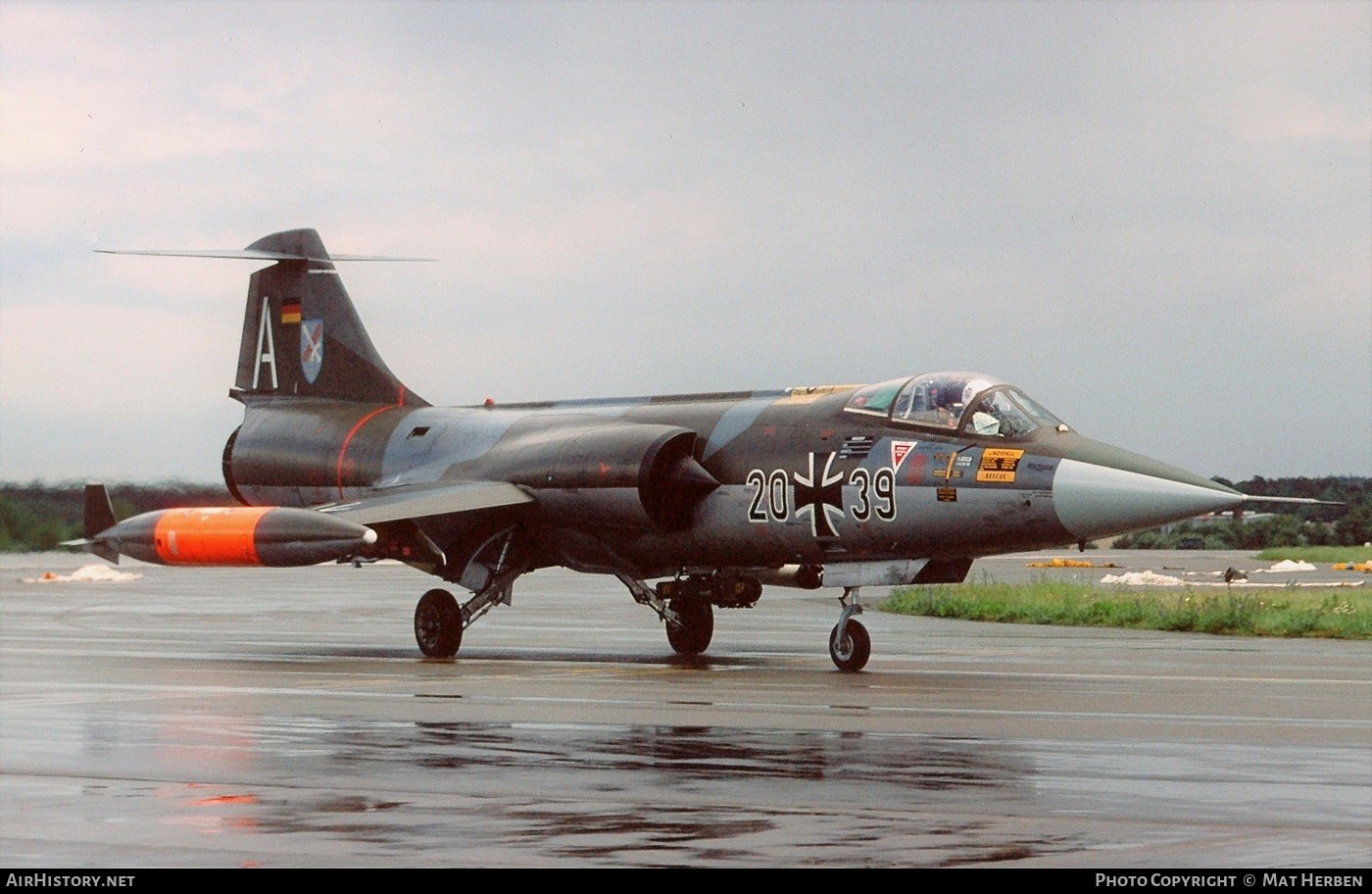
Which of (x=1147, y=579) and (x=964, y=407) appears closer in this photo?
(x=964, y=407)

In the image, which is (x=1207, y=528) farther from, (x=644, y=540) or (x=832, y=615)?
(x=644, y=540)

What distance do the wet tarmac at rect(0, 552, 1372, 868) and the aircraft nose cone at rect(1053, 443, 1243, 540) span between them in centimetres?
150

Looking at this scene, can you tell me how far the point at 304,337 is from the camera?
29.1m

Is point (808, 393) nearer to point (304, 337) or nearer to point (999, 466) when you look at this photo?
point (999, 466)

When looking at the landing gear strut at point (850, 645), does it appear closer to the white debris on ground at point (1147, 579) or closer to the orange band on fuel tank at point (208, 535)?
the orange band on fuel tank at point (208, 535)

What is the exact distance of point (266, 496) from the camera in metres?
27.8

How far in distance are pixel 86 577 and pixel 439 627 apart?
29.7m

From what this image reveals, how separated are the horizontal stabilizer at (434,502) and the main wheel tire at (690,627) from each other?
7.32 ft

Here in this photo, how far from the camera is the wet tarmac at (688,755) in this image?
874 cm

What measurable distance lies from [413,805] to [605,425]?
14063 mm

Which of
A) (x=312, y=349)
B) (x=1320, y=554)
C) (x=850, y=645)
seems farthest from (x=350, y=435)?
(x=1320, y=554)
